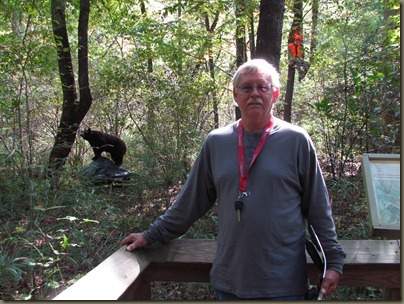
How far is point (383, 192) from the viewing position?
2.04 metres

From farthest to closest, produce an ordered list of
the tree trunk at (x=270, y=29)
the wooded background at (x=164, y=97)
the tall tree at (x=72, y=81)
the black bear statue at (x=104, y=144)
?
the black bear statue at (x=104, y=144), the tall tree at (x=72, y=81), the wooded background at (x=164, y=97), the tree trunk at (x=270, y=29)

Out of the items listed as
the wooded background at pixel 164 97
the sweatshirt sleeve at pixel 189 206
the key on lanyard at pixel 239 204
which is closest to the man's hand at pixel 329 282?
the key on lanyard at pixel 239 204

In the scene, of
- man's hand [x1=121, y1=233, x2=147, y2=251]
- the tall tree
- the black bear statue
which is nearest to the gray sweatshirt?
man's hand [x1=121, y1=233, x2=147, y2=251]

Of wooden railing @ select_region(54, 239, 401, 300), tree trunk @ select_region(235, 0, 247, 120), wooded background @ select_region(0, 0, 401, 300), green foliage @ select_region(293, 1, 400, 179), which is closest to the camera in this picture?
wooden railing @ select_region(54, 239, 401, 300)

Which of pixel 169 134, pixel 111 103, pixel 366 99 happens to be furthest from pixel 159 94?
pixel 366 99

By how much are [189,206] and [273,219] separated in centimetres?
50

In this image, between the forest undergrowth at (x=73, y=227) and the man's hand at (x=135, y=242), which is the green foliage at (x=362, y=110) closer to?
the forest undergrowth at (x=73, y=227)

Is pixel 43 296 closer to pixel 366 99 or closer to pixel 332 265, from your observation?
pixel 332 265

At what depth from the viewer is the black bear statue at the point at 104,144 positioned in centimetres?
778

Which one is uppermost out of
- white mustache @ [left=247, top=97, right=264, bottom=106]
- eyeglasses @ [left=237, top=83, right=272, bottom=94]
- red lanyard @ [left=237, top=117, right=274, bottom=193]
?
eyeglasses @ [left=237, top=83, right=272, bottom=94]

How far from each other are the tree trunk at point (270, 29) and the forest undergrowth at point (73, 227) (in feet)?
6.48

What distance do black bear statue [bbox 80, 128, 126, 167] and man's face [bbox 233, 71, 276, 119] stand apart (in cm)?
609

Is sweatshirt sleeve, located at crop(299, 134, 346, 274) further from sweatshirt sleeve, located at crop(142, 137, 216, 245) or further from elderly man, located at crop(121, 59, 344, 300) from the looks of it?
sweatshirt sleeve, located at crop(142, 137, 216, 245)

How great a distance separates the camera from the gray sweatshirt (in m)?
1.79
